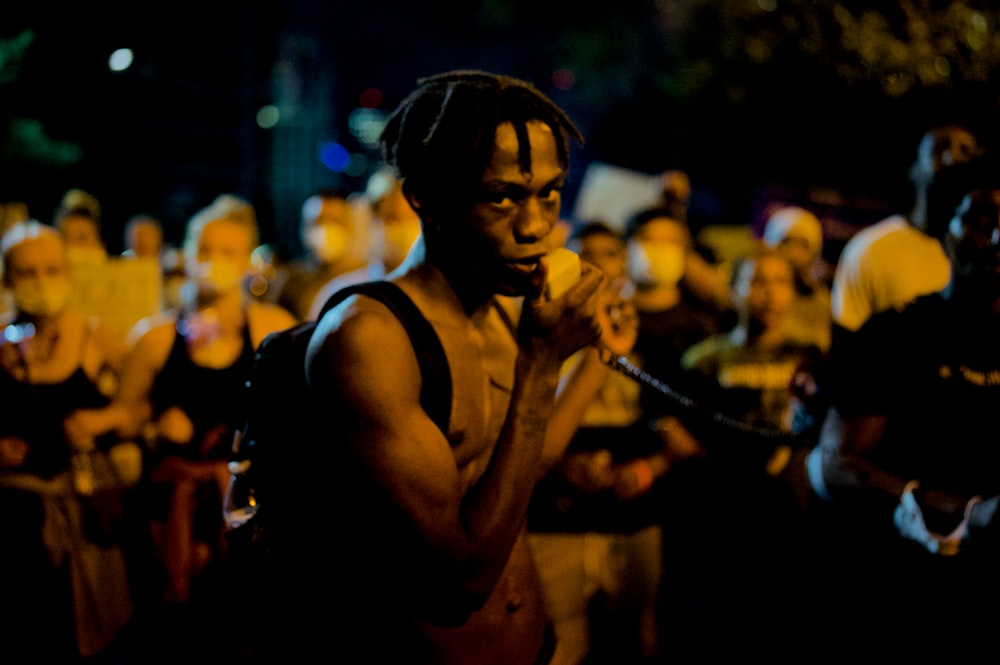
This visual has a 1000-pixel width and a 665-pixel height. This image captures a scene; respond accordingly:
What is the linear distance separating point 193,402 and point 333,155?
23314 millimetres

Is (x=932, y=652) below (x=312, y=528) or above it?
Answer: below

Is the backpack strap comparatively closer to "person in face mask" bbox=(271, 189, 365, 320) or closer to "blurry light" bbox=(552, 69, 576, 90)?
"person in face mask" bbox=(271, 189, 365, 320)

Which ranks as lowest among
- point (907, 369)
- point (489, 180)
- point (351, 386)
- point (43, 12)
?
point (907, 369)

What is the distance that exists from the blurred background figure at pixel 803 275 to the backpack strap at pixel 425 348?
12.4 feet

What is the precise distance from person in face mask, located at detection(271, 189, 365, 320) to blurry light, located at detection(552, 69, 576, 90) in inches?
692

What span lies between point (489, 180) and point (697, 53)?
13224 mm

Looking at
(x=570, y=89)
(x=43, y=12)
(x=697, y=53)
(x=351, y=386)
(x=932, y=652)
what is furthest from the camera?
(x=570, y=89)

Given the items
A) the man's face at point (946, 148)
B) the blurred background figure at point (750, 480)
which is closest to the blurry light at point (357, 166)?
the blurred background figure at point (750, 480)

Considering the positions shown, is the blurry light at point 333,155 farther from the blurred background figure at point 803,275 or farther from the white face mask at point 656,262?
the white face mask at point 656,262

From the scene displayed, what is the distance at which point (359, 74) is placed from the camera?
26.5 meters

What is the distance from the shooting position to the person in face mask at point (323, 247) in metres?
6.88

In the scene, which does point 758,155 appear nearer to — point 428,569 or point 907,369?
point 907,369

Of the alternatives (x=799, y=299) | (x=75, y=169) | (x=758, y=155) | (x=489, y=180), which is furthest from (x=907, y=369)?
(x=758, y=155)

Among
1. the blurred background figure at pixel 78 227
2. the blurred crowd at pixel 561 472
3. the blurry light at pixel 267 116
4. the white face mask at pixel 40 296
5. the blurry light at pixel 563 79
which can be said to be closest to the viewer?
the blurred crowd at pixel 561 472
